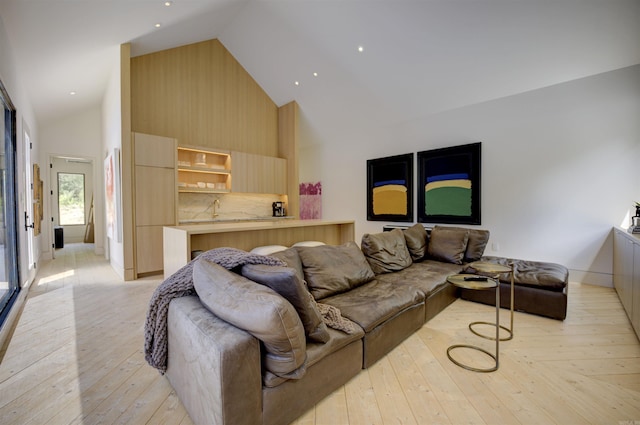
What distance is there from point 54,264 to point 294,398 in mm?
6409

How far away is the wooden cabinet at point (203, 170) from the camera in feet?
16.9

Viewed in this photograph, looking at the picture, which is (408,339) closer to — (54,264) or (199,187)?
(199,187)

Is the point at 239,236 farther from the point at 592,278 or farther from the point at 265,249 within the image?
the point at 592,278

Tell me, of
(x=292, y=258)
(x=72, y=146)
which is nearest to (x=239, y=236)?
(x=292, y=258)

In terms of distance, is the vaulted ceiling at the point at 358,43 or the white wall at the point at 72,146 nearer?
the vaulted ceiling at the point at 358,43

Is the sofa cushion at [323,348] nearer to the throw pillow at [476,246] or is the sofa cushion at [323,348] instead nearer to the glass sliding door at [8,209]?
the throw pillow at [476,246]

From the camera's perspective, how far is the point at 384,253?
317 cm

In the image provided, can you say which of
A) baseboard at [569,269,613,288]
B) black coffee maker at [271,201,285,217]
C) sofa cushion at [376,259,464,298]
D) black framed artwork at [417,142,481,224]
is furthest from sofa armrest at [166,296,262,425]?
black coffee maker at [271,201,285,217]

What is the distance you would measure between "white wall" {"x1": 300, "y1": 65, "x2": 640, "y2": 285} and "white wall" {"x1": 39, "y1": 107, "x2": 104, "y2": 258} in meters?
7.32

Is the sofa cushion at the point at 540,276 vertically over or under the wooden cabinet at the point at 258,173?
under

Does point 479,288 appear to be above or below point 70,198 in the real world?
below

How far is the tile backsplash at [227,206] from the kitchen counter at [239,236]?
5.96ft

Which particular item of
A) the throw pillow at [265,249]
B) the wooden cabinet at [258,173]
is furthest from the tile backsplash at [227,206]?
the throw pillow at [265,249]

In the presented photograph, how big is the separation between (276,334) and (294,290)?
257 mm
